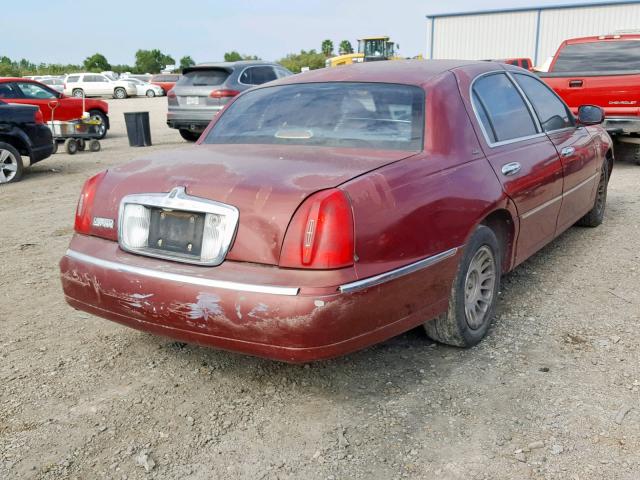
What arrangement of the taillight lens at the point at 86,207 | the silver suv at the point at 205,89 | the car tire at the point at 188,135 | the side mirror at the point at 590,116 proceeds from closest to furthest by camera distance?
the taillight lens at the point at 86,207
the side mirror at the point at 590,116
the silver suv at the point at 205,89
the car tire at the point at 188,135

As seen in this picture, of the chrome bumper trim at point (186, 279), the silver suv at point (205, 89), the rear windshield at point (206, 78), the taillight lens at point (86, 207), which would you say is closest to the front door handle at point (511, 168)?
the chrome bumper trim at point (186, 279)

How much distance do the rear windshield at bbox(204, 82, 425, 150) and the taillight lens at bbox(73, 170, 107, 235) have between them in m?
0.86

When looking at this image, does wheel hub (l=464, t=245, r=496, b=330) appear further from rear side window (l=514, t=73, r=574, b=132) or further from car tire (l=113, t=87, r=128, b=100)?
car tire (l=113, t=87, r=128, b=100)

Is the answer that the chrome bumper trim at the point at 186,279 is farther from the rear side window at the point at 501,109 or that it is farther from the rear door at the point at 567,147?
the rear door at the point at 567,147

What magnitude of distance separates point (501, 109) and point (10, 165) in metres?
8.12

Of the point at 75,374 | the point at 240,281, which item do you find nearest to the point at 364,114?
the point at 240,281

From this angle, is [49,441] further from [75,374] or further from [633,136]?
[633,136]

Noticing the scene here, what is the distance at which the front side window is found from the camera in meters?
14.3

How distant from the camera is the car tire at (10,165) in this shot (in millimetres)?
9734

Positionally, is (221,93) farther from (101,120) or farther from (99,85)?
(99,85)

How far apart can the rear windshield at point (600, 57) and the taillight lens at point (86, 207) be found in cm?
878

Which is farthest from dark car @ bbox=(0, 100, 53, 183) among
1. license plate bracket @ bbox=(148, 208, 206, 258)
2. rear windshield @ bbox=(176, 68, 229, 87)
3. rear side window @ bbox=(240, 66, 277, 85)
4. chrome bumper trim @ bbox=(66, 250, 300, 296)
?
license plate bracket @ bbox=(148, 208, 206, 258)

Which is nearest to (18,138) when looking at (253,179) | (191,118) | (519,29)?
(191,118)

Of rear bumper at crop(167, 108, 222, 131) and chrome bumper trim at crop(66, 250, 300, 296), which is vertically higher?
chrome bumper trim at crop(66, 250, 300, 296)
